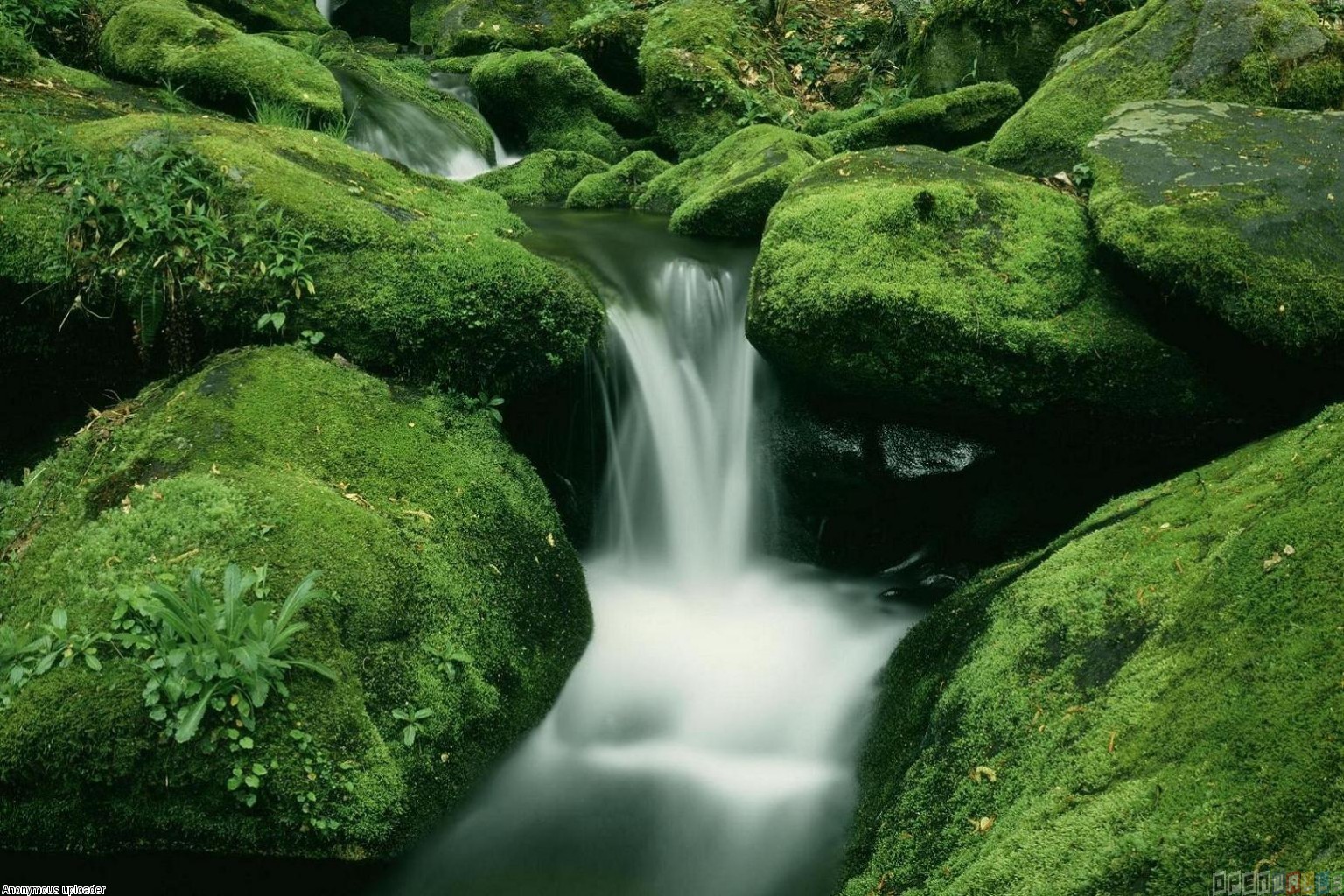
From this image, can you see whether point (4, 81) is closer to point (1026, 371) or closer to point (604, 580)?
point (604, 580)

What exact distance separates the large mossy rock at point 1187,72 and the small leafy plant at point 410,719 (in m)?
5.29

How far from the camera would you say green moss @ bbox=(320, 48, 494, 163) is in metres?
10.5

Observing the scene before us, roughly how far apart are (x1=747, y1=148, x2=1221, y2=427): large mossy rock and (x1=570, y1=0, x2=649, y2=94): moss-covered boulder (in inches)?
309

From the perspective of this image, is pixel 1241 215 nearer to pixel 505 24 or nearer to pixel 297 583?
pixel 297 583

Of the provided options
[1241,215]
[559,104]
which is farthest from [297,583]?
[559,104]

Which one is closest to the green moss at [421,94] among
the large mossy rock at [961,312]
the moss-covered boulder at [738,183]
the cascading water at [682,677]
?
the moss-covered boulder at [738,183]

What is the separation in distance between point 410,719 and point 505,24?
13.2 meters

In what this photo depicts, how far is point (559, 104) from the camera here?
450 inches

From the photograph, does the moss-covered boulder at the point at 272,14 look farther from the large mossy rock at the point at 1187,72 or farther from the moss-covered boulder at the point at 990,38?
the large mossy rock at the point at 1187,72

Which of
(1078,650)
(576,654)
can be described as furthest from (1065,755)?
(576,654)

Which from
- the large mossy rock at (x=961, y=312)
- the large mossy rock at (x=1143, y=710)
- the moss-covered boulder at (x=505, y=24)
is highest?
the moss-covered boulder at (x=505, y=24)

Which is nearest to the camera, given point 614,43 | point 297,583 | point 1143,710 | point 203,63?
point 1143,710

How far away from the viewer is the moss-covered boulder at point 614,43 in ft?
39.6

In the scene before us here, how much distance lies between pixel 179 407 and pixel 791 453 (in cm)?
337
